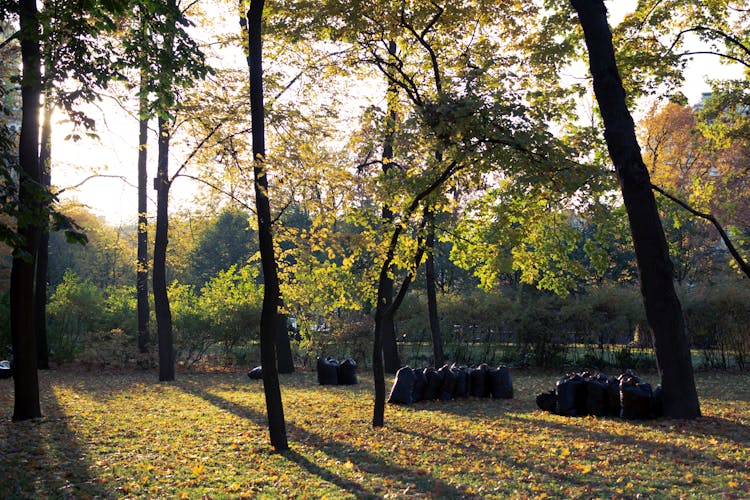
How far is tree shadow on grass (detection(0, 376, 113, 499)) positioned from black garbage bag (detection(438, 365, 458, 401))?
688 cm

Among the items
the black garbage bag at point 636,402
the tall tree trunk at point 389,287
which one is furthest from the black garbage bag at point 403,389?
the black garbage bag at point 636,402

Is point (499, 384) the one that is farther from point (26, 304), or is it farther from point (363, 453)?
point (26, 304)

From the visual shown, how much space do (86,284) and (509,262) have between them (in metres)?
17.3

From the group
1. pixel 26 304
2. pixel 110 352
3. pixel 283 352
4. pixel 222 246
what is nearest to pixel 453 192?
pixel 26 304

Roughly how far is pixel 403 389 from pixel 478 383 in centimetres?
193

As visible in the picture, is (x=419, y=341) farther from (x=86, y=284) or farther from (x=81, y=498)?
(x=81, y=498)

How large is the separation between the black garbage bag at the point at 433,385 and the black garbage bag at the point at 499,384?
122 centimetres

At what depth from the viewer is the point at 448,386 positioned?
1315 cm

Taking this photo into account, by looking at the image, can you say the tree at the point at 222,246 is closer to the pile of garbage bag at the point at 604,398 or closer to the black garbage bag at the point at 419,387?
the black garbage bag at the point at 419,387

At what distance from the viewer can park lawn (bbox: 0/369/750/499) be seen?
6.01 m

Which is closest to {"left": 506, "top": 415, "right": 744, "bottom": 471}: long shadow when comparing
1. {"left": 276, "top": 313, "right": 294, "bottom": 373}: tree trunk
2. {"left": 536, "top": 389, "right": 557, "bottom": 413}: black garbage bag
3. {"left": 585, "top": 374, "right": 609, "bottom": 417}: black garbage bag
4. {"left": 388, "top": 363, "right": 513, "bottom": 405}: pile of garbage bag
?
{"left": 585, "top": 374, "right": 609, "bottom": 417}: black garbage bag

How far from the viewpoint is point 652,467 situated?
22.1 ft

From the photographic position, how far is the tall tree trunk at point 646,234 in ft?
32.4

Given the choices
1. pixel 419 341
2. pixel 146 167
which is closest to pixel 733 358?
pixel 419 341
